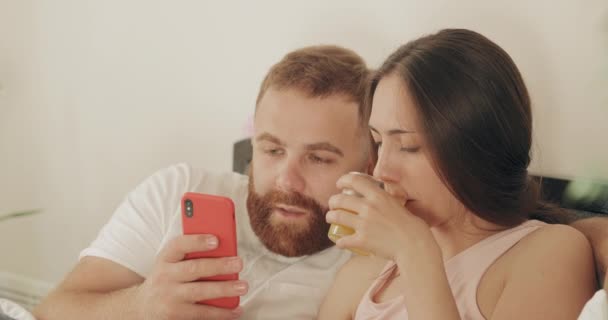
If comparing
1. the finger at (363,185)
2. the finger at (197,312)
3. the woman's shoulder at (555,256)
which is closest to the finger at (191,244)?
the finger at (197,312)

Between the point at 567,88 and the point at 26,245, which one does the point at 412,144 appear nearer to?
the point at 567,88

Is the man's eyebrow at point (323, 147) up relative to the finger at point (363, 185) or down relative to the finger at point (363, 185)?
down

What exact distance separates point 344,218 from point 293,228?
0.50 m

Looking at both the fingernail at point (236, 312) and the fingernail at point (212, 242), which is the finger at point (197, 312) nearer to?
the fingernail at point (236, 312)

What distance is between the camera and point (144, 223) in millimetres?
1751

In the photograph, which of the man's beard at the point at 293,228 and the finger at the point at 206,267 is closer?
the finger at the point at 206,267

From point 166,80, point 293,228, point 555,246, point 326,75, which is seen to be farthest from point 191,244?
point 166,80

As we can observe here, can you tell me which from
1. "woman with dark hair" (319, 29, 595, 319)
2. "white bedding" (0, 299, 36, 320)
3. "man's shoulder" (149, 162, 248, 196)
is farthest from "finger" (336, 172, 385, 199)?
"white bedding" (0, 299, 36, 320)

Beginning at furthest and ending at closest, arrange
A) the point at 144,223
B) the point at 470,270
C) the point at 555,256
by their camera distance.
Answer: the point at 144,223 < the point at 470,270 < the point at 555,256

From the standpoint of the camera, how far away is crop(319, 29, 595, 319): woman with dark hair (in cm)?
111

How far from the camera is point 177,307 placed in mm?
1458

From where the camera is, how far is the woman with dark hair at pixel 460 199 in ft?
3.65

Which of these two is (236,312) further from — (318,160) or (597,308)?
(597,308)

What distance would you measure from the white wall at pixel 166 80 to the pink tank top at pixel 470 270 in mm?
267
